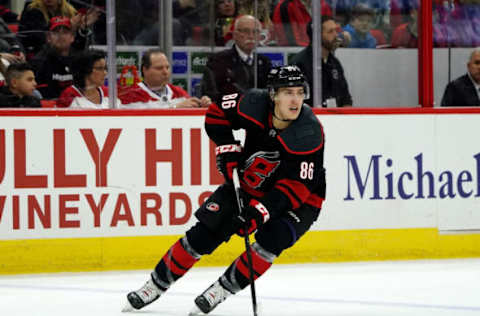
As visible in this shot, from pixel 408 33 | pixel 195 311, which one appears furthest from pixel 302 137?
pixel 408 33

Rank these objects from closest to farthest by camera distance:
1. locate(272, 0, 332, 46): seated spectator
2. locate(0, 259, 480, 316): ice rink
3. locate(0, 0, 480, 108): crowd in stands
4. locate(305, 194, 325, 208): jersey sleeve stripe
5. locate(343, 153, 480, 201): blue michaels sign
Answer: locate(305, 194, 325, 208): jersey sleeve stripe → locate(0, 259, 480, 316): ice rink → locate(0, 0, 480, 108): crowd in stands → locate(272, 0, 332, 46): seated spectator → locate(343, 153, 480, 201): blue michaels sign

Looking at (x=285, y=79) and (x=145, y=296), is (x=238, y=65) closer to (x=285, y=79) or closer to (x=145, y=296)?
(x=285, y=79)

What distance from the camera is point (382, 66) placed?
6035 mm

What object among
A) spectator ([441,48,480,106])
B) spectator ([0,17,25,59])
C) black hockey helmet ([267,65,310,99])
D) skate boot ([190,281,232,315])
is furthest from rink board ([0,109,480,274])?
black hockey helmet ([267,65,310,99])

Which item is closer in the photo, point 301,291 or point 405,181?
point 301,291

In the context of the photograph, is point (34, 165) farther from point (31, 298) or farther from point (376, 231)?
point (376, 231)

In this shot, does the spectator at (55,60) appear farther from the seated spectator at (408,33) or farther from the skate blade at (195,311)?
the seated spectator at (408,33)

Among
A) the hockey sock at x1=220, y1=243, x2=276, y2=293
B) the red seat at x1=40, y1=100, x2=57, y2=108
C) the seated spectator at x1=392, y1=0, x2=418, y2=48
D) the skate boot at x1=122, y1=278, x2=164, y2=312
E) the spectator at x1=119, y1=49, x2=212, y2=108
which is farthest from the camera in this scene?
the seated spectator at x1=392, y1=0, x2=418, y2=48

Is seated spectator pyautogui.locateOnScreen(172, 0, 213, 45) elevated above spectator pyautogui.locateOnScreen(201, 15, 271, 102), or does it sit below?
above

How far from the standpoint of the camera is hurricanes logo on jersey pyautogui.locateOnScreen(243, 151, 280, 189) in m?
4.13

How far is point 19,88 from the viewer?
18.1 ft

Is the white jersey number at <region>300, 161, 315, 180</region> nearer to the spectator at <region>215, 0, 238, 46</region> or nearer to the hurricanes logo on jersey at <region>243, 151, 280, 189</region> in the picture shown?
the hurricanes logo on jersey at <region>243, 151, 280, 189</region>

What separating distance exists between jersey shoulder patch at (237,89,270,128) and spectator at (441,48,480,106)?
233 cm

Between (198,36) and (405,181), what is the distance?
1.55 meters
